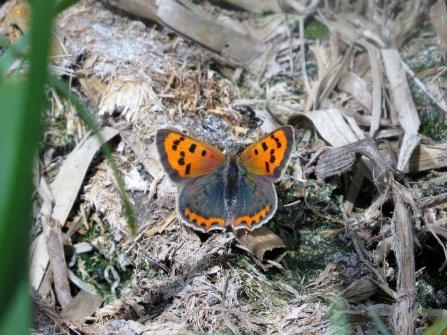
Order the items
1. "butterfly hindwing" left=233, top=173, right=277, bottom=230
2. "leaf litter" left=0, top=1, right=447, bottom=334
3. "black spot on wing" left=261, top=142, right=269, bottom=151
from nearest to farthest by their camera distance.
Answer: "leaf litter" left=0, top=1, right=447, bottom=334 → "butterfly hindwing" left=233, top=173, right=277, bottom=230 → "black spot on wing" left=261, top=142, right=269, bottom=151

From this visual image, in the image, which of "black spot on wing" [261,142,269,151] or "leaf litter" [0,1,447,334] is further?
"black spot on wing" [261,142,269,151]

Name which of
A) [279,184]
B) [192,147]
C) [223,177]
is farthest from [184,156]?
[279,184]

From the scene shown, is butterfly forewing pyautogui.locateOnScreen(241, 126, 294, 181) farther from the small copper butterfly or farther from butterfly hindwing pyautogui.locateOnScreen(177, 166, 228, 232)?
butterfly hindwing pyautogui.locateOnScreen(177, 166, 228, 232)

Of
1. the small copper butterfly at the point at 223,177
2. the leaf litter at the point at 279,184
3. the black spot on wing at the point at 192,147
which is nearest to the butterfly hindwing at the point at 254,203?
the small copper butterfly at the point at 223,177

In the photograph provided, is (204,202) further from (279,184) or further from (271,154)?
(279,184)

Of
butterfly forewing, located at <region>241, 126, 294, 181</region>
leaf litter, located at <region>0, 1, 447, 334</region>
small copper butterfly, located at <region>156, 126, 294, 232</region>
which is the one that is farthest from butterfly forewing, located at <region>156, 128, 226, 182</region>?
leaf litter, located at <region>0, 1, 447, 334</region>

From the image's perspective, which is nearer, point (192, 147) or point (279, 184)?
point (192, 147)

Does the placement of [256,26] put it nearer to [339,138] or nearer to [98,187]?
[339,138]
